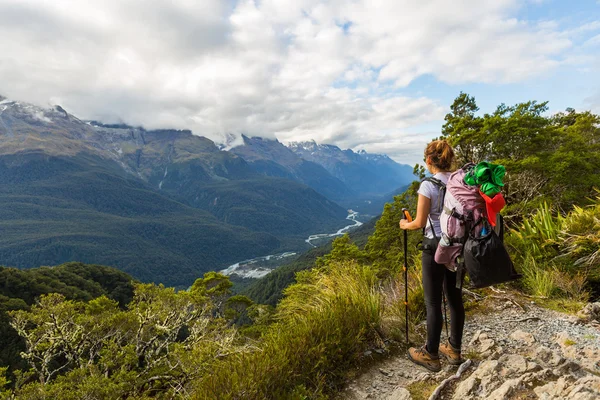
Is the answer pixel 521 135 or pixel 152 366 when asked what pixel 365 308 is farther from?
pixel 521 135

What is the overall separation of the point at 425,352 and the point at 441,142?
7.35ft

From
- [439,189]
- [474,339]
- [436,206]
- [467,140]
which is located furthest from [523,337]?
[467,140]

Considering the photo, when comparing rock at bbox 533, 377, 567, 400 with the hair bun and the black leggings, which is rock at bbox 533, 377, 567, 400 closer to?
the black leggings

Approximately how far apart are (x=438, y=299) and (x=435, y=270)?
0.33 meters

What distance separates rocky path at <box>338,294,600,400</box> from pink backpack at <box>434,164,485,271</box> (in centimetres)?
96

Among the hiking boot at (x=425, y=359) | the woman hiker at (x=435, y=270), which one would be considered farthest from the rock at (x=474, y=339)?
the hiking boot at (x=425, y=359)

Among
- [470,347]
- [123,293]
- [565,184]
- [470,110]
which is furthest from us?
[123,293]

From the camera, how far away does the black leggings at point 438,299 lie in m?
2.99

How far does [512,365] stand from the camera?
266 centimetres

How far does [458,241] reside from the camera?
8.75 feet

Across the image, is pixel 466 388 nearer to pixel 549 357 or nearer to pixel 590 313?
pixel 549 357

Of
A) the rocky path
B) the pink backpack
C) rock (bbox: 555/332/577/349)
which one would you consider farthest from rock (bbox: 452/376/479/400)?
rock (bbox: 555/332/577/349)

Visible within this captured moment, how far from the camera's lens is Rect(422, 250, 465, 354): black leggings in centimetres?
299

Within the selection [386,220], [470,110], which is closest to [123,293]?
[386,220]
